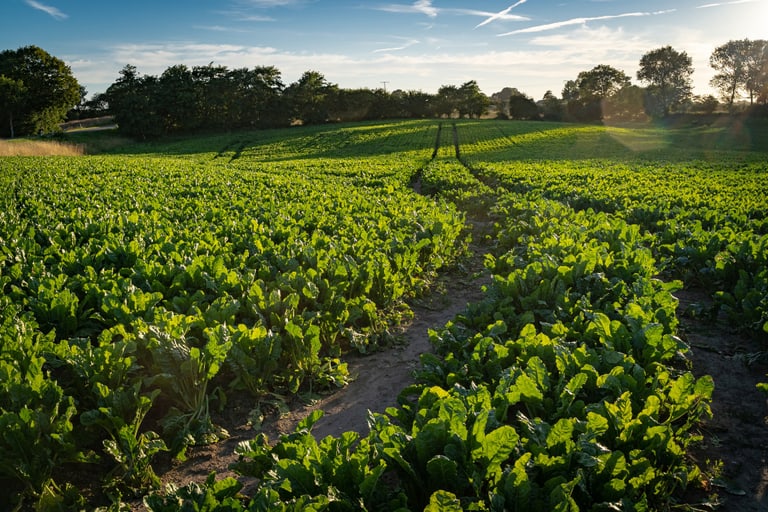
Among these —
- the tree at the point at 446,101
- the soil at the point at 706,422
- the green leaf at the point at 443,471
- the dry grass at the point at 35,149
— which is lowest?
the soil at the point at 706,422

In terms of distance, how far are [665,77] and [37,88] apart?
368 ft

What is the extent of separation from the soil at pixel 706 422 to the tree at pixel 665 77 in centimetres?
9792

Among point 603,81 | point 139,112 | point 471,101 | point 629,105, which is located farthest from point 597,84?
point 139,112

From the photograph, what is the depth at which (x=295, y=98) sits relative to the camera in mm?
78312

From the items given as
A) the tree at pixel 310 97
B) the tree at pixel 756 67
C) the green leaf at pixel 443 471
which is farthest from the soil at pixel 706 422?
the tree at pixel 756 67

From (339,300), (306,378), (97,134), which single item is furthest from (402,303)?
(97,134)

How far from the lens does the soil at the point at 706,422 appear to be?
3523 mm

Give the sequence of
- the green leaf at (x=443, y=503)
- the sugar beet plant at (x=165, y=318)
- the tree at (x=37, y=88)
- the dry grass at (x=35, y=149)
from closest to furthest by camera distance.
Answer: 1. the green leaf at (x=443, y=503)
2. the sugar beet plant at (x=165, y=318)
3. the dry grass at (x=35, y=149)
4. the tree at (x=37, y=88)

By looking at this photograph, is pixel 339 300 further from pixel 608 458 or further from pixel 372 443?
pixel 608 458

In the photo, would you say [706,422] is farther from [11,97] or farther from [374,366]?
[11,97]

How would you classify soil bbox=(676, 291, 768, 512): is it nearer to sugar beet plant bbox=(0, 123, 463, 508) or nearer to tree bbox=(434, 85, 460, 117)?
sugar beet plant bbox=(0, 123, 463, 508)

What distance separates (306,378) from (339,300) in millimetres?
1138

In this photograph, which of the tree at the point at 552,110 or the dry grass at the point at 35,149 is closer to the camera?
the dry grass at the point at 35,149

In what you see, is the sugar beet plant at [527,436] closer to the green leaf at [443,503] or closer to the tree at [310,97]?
the green leaf at [443,503]
